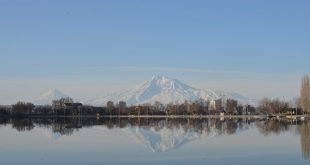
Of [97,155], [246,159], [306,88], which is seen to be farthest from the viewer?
[306,88]

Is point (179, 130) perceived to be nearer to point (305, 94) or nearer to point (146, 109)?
point (305, 94)

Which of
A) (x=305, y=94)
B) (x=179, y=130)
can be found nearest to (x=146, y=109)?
(x=305, y=94)

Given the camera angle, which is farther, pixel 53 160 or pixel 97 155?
pixel 97 155

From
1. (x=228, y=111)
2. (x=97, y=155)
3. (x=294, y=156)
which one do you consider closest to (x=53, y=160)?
(x=97, y=155)

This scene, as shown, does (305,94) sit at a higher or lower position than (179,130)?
higher

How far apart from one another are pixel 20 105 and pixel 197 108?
45.1 metres

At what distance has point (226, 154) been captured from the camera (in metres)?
20.0

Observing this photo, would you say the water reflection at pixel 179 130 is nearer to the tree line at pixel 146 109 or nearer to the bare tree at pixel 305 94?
the bare tree at pixel 305 94

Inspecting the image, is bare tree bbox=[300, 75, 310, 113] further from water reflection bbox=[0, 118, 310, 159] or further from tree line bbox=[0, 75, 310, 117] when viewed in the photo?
tree line bbox=[0, 75, 310, 117]

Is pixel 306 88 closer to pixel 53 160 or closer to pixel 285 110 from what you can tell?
pixel 285 110

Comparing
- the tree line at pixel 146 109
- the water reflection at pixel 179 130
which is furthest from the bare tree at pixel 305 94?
the tree line at pixel 146 109

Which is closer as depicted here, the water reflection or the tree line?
the water reflection

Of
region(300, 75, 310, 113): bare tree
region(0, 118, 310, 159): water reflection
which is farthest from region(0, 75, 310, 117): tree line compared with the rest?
region(0, 118, 310, 159): water reflection

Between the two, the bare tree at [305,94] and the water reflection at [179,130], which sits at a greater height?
the bare tree at [305,94]
